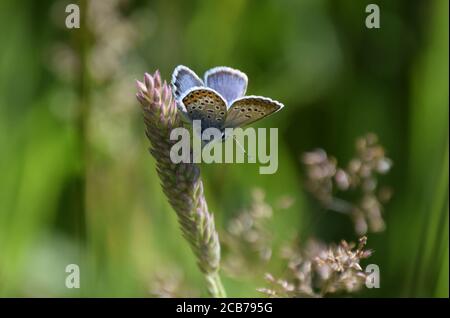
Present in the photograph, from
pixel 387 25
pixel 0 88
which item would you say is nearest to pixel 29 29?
pixel 0 88

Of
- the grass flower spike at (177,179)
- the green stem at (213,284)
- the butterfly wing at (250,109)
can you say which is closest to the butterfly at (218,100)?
the butterfly wing at (250,109)

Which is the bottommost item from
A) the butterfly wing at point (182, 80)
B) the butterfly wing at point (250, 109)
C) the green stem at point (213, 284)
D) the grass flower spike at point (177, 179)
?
the green stem at point (213, 284)

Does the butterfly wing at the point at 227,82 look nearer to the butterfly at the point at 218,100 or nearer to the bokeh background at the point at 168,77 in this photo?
the butterfly at the point at 218,100

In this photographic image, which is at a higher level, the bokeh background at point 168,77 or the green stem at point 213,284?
the bokeh background at point 168,77

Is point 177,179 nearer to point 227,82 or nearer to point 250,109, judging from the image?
point 250,109

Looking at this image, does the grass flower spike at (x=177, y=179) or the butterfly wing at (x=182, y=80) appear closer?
the grass flower spike at (x=177, y=179)

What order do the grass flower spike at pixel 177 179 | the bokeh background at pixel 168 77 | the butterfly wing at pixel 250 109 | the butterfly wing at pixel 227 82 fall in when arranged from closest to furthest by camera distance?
the grass flower spike at pixel 177 179 < the butterfly wing at pixel 250 109 < the butterfly wing at pixel 227 82 < the bokeh background at pixel 168 77

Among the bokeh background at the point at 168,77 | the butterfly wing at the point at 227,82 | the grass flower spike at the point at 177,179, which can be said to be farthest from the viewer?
the bokeh background at the point at 168,77
